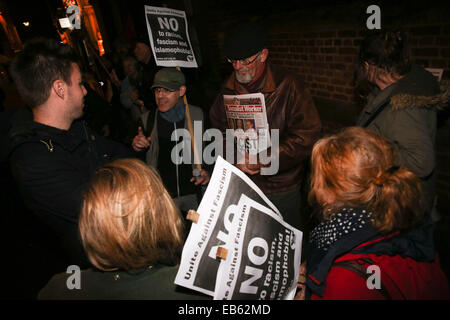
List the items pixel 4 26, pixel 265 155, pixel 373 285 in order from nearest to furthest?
pixel 373 285, pixel 265 155, pixel 4 26

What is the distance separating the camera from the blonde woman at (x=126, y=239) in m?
1.00

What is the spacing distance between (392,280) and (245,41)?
1860 millimetres

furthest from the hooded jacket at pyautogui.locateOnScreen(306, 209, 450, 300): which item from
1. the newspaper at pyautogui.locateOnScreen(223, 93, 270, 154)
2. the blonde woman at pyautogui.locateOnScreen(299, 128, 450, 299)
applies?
the newspaper at pyautogui.locateOnScreen(223, 93, 270, 154)

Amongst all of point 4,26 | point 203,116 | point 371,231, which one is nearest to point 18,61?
point 203,116

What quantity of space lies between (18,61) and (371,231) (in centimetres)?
224

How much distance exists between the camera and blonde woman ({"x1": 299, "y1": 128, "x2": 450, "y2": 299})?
1.03 meters

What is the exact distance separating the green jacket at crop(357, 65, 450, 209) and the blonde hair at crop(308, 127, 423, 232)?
1.82 ft

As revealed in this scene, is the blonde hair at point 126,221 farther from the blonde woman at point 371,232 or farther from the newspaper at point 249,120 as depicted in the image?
the newspaper at point 249,120

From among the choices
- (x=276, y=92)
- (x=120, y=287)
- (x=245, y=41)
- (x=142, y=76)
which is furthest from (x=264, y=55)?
(x=142, y=76)

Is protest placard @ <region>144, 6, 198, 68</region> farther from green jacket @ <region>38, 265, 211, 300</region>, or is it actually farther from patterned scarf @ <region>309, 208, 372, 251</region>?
patterned scarf @ <region>309, 208, 372, 251</region>

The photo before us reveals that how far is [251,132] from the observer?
2246mm

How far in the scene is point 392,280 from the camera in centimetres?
102

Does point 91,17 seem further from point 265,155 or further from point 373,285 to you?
point 373,285

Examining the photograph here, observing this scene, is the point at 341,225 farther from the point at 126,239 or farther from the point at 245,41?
the point at 245,41
